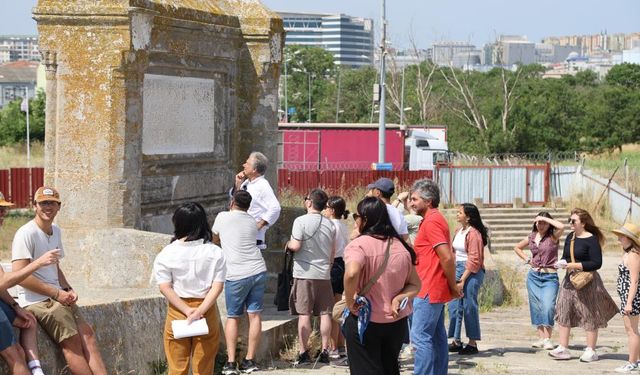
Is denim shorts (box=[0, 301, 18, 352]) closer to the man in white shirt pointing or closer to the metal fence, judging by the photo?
the man in white shirt pointing

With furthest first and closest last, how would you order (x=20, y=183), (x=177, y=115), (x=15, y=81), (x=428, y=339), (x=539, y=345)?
(x=15, y=81) < (x=20, y=183) < (x=539, y=345) < (x=177, y=115) < (x=428, y=339)

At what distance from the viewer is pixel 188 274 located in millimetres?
8023

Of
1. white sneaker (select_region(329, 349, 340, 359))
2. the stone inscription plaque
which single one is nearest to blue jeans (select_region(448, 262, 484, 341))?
white sneaker (select_region(329, 349, 340, 359))

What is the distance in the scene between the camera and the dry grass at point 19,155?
55.4 meters

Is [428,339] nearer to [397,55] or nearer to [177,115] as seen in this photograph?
[177,115]

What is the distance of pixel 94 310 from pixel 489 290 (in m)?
9.38

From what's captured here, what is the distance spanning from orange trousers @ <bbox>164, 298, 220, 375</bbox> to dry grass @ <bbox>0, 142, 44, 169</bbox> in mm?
47343

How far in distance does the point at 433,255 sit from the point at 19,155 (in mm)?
55232

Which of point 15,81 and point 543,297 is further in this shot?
point 15,81

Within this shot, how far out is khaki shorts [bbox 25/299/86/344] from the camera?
304 inches

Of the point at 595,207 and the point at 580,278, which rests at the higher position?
the point at 580,278

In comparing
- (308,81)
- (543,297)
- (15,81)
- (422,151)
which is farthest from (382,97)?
(15,81)

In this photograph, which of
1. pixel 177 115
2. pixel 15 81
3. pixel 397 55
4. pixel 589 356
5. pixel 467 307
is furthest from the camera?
pixel 15 81

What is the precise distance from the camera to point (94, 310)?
8453 mm
